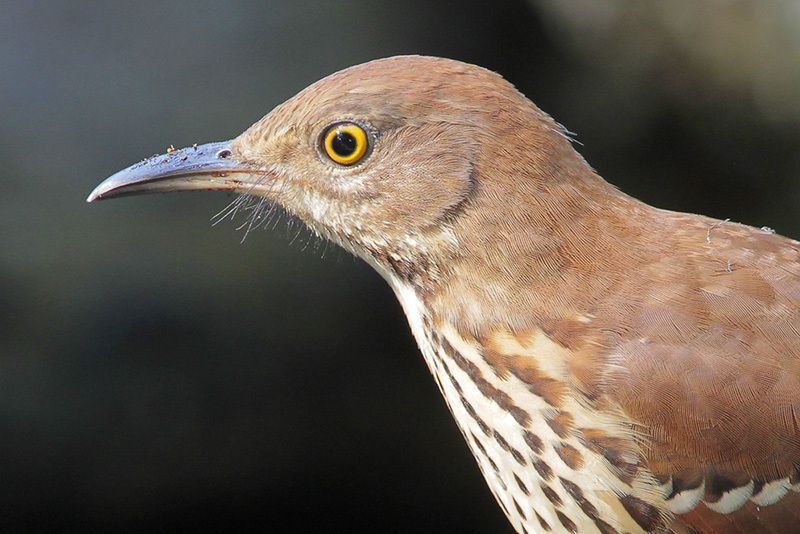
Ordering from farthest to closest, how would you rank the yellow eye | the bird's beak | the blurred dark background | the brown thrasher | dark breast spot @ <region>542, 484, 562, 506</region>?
the blurred dark background
the bird's beak
the yellow eye
dark breast spot @ <region>542, 484, 562, 506</region>
the brown thrasher

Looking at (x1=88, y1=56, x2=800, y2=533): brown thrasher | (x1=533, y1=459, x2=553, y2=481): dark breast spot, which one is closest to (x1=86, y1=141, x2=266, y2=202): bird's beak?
(x1=88, y1=56, x2=800, y2=533): brown thrasher

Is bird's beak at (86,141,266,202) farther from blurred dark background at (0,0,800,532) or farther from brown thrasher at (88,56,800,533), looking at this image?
blurred dark background at (0,0,800,532)

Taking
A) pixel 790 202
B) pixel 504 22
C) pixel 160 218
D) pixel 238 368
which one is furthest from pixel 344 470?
pixel 790 202

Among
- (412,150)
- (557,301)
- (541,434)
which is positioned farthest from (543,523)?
(412,150)

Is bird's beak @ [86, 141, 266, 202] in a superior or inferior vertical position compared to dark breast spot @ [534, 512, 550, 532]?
superior

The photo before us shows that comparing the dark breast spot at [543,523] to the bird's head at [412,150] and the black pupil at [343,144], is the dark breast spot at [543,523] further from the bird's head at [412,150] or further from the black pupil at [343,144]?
the black pupil at [343,144]

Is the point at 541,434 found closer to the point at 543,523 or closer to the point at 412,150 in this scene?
the point at 543,523

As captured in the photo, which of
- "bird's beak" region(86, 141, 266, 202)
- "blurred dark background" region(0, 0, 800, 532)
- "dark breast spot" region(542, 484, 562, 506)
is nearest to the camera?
"dark breast spot" region(542, 484, 562, 506)
